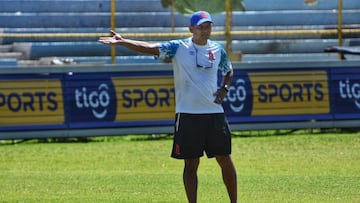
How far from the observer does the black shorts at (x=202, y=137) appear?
349 inches

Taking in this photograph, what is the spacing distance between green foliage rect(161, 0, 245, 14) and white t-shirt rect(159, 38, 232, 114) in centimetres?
1189

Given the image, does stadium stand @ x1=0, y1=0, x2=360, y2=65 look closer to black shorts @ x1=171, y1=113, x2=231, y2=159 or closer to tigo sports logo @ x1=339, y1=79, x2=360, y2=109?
tigo sports logo @ x1=339, y1=79, x2=360, y2=109

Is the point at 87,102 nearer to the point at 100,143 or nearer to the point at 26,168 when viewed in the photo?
the point at 100,143

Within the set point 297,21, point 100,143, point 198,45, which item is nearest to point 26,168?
point 100,143

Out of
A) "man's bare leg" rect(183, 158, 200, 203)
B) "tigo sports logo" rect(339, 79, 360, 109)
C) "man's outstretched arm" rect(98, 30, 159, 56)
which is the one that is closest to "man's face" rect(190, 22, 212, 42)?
"man's outstretched arm" rect(98, 30, 159, 56)

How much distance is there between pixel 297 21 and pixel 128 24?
4151 mm

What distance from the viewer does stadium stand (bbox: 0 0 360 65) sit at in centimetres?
2036

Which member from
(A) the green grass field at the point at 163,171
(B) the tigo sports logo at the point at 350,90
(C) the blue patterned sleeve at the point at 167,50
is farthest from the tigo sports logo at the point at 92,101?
(C) the blue patterned sleeve at the point at 167,50

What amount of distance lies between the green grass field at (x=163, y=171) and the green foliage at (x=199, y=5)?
4143 millimetres

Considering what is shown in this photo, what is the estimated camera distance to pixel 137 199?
→ 10188 millimetres

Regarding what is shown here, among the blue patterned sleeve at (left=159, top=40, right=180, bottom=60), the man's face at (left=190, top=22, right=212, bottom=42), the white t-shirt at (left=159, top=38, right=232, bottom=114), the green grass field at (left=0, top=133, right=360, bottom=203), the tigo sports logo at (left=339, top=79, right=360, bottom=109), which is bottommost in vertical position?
the green grass field at (left=0, top=133, right=360, bottom=203)

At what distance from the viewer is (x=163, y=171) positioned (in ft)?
43.3

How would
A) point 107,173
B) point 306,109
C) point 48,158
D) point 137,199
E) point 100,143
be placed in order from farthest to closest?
point 306,109 → point 100,143 → point 48,158 → point 107,173 → point 137,199

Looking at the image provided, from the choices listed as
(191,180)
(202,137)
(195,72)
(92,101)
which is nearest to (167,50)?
(195,72)
